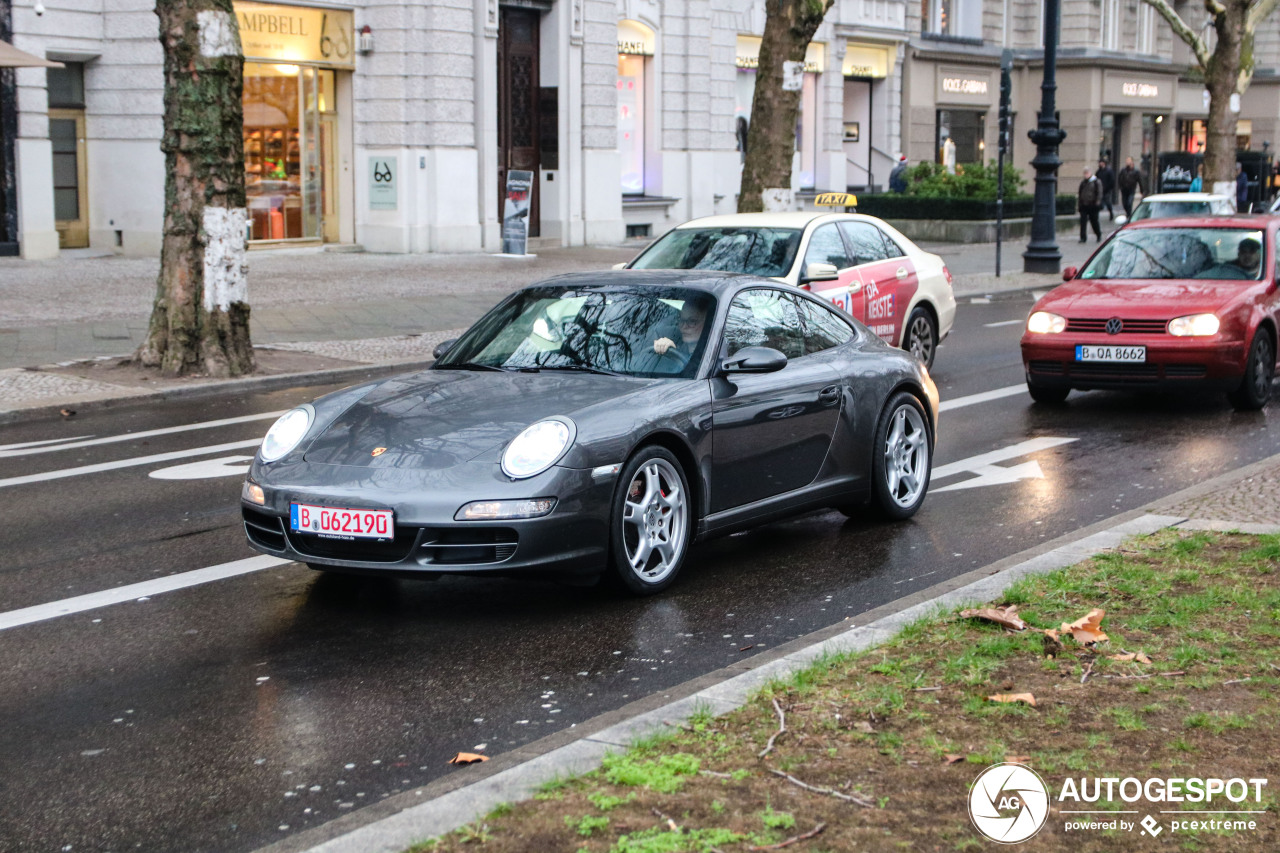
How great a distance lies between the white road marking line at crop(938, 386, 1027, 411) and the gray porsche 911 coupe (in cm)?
458

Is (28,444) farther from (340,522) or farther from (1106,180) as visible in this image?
(1106,180)

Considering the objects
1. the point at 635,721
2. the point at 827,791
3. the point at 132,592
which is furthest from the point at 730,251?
the point at 827,791

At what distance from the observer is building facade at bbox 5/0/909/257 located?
26.6 meters

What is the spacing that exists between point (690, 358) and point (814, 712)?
2.73 metres

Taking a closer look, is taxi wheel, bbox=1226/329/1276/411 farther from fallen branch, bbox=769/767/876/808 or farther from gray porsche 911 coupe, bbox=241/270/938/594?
fallen branch, bbox=769/767/876/808

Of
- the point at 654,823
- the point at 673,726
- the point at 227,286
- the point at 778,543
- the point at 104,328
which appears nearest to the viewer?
the point at 654,823

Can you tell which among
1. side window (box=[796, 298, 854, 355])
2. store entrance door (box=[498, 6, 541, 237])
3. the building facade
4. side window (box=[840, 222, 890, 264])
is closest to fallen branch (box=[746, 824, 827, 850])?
side window (box=[796, 298, 854, 355])

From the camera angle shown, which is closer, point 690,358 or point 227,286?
point 690,358

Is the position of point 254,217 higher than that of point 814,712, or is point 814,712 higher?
point 254,217

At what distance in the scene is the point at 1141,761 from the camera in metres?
4.42

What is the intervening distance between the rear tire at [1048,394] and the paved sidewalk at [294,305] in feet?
15.0

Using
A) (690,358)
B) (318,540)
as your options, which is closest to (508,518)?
(318,540)

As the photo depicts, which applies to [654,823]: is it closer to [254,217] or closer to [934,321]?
[934,321]

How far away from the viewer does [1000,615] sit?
5.92 metres
